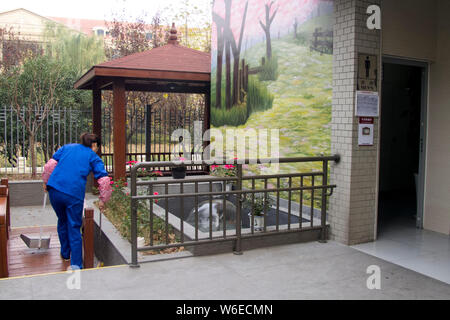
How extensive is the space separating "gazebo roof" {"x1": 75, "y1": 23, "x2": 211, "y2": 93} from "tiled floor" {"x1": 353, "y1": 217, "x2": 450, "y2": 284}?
5376 mm

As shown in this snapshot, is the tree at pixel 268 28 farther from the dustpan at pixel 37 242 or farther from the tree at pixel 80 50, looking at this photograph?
the tree at pixel 80 50

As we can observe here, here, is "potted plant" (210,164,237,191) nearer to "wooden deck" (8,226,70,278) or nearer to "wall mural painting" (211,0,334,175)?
"wall mural painting" (211,0,334,175)

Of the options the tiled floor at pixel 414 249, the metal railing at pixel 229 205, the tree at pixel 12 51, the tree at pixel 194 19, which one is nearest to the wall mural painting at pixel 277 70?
the metal railing at pixel 229 205

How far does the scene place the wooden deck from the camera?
18.0ft

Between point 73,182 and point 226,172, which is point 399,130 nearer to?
point 226,172

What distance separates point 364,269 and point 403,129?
6.40m

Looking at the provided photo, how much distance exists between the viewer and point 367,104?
5414 millimetres

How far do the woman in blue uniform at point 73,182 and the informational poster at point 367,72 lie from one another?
3.29 m

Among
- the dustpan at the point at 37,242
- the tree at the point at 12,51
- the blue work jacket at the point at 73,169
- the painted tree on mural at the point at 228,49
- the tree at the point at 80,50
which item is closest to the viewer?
the blue work jacket at the point at 73,169

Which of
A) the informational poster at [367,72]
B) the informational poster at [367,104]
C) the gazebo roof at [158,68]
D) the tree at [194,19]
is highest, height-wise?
the tree at [194,19]

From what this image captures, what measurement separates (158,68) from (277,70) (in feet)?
9.41

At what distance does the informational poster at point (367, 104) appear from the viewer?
5340mm
